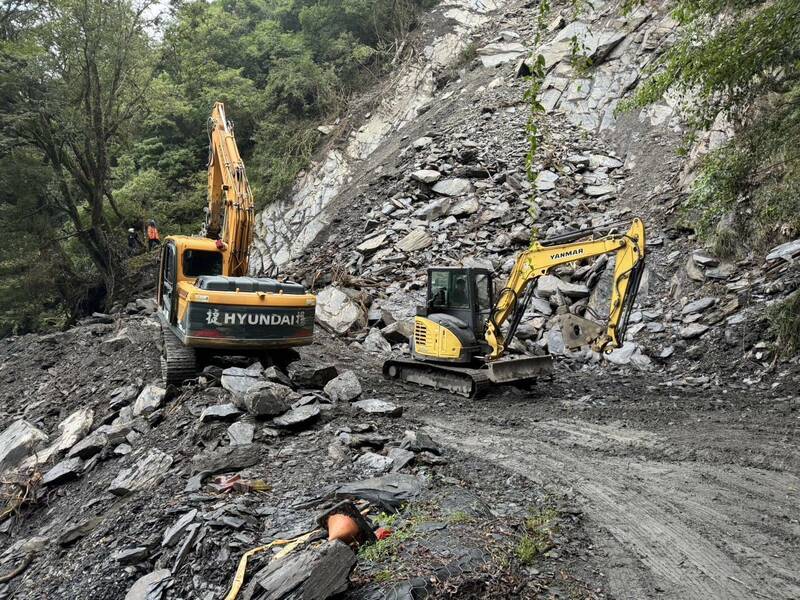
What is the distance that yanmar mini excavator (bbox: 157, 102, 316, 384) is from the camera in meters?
7.60

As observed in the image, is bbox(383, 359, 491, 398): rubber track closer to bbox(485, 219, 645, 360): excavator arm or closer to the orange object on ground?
bbox(485, 219, 645, 360): excavator arm

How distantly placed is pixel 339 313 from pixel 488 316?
4.77 m

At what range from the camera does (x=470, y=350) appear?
8.91 m

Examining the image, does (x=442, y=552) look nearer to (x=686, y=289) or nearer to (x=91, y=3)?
(x=686, y=289)

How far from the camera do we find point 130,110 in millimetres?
18500

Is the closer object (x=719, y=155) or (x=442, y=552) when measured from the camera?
(x=442, y=552)

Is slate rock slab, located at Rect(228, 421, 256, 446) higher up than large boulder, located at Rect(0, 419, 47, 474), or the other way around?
slate rock slab, located at Rect(228, 421, 256, 446)

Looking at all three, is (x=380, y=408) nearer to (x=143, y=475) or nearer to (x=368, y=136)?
(x=143, y=475)

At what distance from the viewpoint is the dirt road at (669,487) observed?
135 inches

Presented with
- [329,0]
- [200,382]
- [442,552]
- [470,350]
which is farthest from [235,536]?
[329,0]

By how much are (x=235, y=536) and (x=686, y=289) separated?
917cm

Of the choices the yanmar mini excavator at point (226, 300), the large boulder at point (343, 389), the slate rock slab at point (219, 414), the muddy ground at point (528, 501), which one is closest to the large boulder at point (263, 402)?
the slate rock slab at point (219, 414)

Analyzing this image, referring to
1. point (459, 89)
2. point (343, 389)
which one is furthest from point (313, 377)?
point (459, 89)

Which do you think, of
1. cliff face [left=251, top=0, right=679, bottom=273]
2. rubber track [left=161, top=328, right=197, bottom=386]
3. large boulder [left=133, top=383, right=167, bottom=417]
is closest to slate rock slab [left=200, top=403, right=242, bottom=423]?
large boulder [left=133, top=383, right=167, bottom=417]
